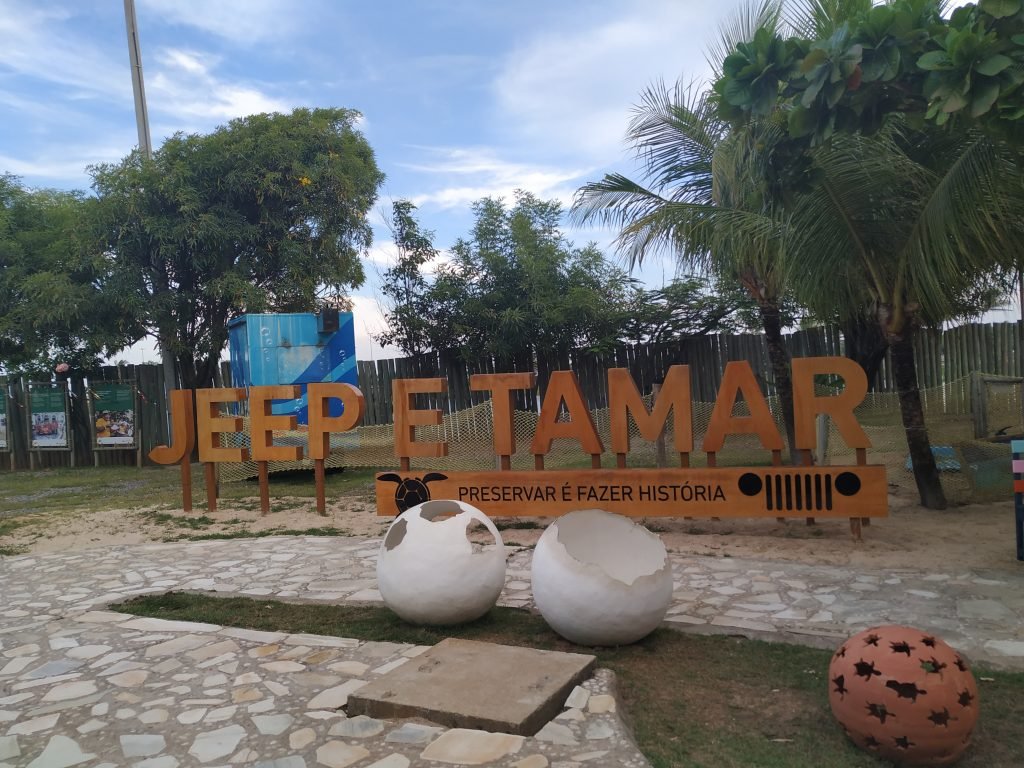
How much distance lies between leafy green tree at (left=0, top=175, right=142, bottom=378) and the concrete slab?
46.7 ft

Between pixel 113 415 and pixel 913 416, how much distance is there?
16380mm

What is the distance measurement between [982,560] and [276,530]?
7.16 m

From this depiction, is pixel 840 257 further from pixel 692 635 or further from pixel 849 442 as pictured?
pixel 692 635

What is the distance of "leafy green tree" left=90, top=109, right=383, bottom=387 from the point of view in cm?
1570

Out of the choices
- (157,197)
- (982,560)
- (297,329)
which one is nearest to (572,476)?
(982,560)

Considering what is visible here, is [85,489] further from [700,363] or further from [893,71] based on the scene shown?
[893,71]

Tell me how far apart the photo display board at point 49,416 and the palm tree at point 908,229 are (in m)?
16.9

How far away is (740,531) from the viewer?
8.42m

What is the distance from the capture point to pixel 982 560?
664 centimetres

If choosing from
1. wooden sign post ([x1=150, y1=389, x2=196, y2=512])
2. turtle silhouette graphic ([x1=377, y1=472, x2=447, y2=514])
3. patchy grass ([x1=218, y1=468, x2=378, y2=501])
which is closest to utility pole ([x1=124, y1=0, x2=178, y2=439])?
patchy grass ([x1=218, y1=468, x2=378, y2=501])

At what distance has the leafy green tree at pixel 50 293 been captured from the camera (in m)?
16.2

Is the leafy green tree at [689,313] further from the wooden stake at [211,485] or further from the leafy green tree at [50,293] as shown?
the leafy green tree at [50,293]

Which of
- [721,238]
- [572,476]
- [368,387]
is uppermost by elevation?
[721,238]

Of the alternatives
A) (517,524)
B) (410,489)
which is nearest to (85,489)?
(410,489)
